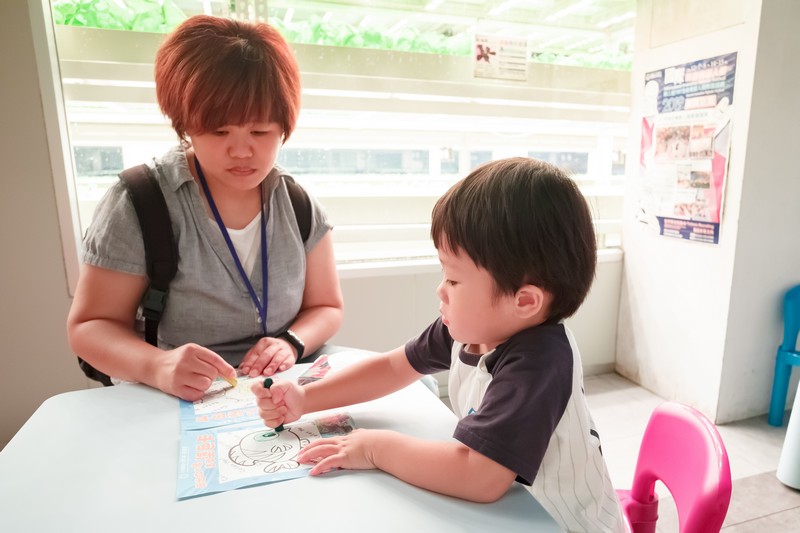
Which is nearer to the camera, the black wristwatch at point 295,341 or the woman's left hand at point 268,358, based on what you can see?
the woman's left hand at point 268,358

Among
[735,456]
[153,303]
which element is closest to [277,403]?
[153,303]

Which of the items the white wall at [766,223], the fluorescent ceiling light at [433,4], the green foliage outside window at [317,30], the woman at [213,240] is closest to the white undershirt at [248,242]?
the woman at [213,240]

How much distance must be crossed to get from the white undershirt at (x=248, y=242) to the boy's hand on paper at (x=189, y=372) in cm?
29

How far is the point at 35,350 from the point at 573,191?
6.33 ft

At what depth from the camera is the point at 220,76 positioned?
1038 millimetres

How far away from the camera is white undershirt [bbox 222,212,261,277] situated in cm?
121

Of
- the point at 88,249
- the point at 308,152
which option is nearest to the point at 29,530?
the point at 88,249

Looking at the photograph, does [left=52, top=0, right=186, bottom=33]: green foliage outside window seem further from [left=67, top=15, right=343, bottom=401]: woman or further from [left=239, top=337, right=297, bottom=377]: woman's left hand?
[left=239, top=337, right=297, bottom=377]: woman's left hand

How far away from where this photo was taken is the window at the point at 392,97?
184cm

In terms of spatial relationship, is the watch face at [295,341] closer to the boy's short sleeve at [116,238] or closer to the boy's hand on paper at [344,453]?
the boy's short sleeve at [116,238]

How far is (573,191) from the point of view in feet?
2.46

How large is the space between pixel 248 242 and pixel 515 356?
2.46 feet

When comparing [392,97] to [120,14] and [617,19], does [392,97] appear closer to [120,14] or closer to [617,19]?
[120,14]

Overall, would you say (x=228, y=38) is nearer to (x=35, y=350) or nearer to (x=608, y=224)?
(x=35, y=350)
